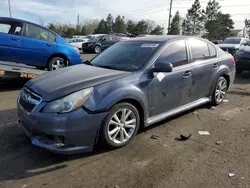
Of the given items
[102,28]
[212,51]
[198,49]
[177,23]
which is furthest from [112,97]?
[102,28]

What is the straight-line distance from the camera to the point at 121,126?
3.53 meters

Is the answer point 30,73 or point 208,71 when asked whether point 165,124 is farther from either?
point 30,73

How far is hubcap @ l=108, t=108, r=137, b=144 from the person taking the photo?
3435mm

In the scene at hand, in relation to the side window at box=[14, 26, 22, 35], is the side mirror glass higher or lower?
lower

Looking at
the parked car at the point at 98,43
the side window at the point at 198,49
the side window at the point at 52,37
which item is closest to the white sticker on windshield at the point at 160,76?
the side window at the point at 198,49

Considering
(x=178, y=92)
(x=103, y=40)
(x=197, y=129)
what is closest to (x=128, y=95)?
(x=178, y=92)

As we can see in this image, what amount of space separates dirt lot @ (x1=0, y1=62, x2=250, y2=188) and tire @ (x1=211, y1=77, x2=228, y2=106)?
1.00 meters

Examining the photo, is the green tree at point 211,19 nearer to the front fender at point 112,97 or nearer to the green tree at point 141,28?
the green tree at point 141,28

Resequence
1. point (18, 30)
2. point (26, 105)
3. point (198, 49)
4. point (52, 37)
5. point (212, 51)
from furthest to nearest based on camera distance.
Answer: point (52, 37)
point (18, 30)
point (212, 51)
point (198, 49)
point (26, 105)

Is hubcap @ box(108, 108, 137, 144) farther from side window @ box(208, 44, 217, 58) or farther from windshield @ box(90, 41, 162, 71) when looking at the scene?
side window @ box(208, 44, 217, 58)

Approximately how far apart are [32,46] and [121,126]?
4.66m

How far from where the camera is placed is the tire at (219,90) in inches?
209

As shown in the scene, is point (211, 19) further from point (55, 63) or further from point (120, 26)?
point (55, 63)

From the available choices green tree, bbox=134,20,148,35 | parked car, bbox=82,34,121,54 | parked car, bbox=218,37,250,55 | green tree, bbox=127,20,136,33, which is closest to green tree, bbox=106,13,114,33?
green tree, bbox=127,20,136,33
